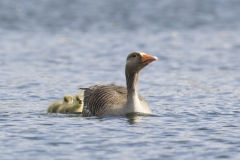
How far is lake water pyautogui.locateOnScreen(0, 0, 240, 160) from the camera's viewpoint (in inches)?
560

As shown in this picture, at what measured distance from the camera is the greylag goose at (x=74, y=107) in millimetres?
18453

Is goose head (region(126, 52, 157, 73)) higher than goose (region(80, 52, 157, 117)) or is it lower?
higher

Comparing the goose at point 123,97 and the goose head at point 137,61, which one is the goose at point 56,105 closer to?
the goose at point 123,97

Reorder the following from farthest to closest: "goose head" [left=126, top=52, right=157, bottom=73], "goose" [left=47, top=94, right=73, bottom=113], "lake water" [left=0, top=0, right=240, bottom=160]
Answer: "goose" [left=47, top=94, right=73, bottom=113]
"goose head" [left=126, top=52, right=157, bottom=73]
"lake water" [left=0, top=0, right=240, bottom=160]

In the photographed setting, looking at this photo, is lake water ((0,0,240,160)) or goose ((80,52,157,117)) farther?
goose ((80,52,157,117))

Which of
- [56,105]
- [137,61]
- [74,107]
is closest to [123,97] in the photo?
[137,61]

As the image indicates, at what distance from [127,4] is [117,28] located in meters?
11.1

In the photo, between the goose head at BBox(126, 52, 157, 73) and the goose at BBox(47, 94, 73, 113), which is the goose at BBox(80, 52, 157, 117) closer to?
the goose head at BBox(126, 52, 157, 73)

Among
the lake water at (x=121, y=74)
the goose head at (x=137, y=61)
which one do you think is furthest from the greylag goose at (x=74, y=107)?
the goose head at (x=137, y=61)

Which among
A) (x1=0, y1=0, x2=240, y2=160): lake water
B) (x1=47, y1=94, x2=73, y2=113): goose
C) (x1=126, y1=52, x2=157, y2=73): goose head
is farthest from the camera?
(x1=47, y1=94, x2=73, y2=113): goose

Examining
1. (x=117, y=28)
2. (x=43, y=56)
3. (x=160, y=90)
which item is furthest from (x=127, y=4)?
(x=160, y=90)

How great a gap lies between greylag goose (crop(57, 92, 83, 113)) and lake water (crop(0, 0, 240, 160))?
1.64 feet

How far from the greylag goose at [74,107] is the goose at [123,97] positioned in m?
0.88

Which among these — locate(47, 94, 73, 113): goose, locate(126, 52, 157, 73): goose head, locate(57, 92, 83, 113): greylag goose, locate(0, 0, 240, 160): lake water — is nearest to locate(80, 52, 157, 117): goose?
locate(126, 52, 157, 73): goose head
